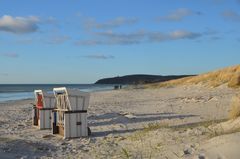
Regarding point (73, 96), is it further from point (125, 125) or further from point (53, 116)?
point (125, 125)

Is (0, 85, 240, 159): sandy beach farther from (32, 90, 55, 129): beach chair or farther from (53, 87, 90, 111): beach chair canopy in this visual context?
(53, 87, 90, 111): beach chair canopy

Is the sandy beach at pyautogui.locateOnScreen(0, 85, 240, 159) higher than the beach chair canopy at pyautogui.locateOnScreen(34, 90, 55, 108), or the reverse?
the beach chair canopy at pyautogui.locateOnScreen(34, 90, 55, 108)

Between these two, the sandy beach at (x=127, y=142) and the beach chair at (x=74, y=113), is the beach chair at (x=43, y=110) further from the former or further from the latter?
the beach chair at (x=74, y=113)

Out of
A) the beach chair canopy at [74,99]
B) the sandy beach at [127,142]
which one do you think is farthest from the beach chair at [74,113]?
the sandy beach at [127,142]

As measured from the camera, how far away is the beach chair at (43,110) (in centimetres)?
1445

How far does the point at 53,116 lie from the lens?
1322 cm

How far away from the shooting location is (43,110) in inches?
577

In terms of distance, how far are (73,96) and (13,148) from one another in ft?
8.00

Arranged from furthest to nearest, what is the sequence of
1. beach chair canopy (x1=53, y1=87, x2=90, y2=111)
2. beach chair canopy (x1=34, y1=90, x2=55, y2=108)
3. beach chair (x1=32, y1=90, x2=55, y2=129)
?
1. beach chair canopy (x1=34, y1=90, x2=55, y2=108)
2. beach chair (x1=32, y1=90, x2=55, y2=129)
3. beach chair canopy (x1=53, y1=87, x2=90, y2=111)

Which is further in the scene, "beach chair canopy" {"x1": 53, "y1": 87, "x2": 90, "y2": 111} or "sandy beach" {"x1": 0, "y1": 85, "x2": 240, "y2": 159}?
"beach chair canopy" {"x1": 53, "y1": 87, "x2": 90, "y2": 111}

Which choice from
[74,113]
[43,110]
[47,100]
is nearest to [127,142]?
[74,113]

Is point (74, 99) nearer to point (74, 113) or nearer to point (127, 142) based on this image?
point (74, 113)

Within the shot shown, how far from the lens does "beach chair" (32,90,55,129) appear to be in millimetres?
14449

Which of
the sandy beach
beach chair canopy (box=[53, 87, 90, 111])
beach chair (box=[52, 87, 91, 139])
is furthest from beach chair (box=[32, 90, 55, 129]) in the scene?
beach chair canopy (box=[53, 87, 90, 111])
